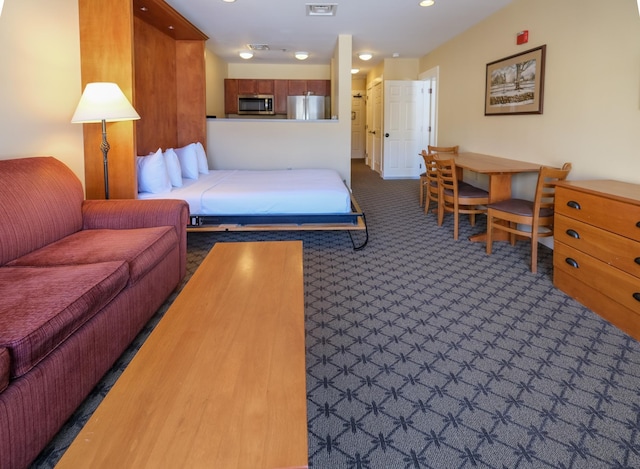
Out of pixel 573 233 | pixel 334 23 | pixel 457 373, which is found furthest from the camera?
pixel 334 23

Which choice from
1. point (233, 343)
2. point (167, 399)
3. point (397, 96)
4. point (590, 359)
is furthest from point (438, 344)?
point (397, 96)

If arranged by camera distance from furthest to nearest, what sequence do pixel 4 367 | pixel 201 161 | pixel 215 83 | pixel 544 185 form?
pixel 215 83, pixel 201 161, pixel 544 185, pixel 4 367

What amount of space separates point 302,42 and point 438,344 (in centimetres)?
590

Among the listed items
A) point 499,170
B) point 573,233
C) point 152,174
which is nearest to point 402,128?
point 499,170

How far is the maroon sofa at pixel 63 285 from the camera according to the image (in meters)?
1.44

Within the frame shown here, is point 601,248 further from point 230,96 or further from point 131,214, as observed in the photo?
point 230,96

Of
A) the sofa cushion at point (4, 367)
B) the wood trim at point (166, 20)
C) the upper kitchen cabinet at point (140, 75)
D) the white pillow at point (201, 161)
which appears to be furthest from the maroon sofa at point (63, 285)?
the white pillow at point (201, 161)

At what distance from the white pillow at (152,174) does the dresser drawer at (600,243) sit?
3.33 m

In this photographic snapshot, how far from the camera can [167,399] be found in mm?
1199

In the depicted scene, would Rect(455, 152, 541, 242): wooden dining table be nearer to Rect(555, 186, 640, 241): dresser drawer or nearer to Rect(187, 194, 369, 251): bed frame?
Rect(555, 186, 640, 241): dresser drawer

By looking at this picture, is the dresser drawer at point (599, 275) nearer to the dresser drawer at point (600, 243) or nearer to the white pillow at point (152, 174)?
the dresser drawer at point (600, 243)

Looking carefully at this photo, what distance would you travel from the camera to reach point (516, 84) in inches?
183

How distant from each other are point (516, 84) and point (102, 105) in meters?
4.07

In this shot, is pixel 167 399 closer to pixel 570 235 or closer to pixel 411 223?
pixel 570 235
